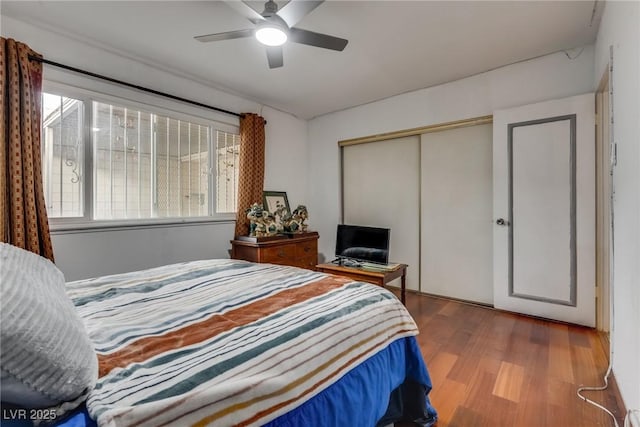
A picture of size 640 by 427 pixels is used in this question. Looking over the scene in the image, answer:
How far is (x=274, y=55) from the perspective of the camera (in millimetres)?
2131

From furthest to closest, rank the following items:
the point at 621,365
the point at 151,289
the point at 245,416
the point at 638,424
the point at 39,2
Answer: the point at 39,2 < the point at 621,365 < the point at 151,289 < the point at 638,424 < the point at 245,416

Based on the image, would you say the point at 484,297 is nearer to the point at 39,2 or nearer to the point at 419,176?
the point at 419,176

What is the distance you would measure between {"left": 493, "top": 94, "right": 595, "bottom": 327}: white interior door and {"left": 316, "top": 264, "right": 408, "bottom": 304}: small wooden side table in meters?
0.95

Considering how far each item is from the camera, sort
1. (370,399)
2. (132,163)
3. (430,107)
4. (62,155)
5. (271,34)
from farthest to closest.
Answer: (430,107) < (132,163) < (62,155) < (271,34) < (370,399)

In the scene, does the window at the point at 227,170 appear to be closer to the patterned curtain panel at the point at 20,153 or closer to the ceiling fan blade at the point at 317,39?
the patterned curtain panel at the point at 20,153

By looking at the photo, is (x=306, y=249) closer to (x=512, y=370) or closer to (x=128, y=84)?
(x=512, y=370)

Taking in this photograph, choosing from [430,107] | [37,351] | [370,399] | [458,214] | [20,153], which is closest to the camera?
[37,351]

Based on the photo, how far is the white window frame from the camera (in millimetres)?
2324

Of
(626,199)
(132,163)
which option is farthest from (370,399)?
(132,163)

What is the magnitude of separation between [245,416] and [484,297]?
3.11 m

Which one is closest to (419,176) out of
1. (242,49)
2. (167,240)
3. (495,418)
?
(242,49)

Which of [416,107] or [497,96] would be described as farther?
[416,107]

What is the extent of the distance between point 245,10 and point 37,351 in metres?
1.83

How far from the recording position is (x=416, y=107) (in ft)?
11.4
